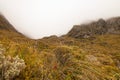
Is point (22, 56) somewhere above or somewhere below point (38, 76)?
above

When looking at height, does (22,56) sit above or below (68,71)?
above

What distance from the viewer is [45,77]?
20.2 m

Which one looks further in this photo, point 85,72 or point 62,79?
point 85,72

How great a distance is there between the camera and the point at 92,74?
2770 centimetres

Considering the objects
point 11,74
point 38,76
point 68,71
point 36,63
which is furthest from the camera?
point 68,71

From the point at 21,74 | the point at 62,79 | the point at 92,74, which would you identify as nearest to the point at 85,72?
the point at 92,74

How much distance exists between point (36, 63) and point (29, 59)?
783mm

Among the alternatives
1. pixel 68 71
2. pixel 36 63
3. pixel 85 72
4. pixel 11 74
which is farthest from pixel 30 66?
pixel 85 72

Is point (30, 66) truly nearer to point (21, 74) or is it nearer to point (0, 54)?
point (21, 74)

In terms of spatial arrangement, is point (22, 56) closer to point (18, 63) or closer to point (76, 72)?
point (18, 63)

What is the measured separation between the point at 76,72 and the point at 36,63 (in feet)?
18.7

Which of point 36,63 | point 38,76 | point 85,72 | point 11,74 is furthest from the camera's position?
point 85,72

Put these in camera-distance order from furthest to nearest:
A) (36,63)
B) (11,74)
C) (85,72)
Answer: (85,72) → (36,63) → (11,74)

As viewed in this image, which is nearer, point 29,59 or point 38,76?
point 38,76
